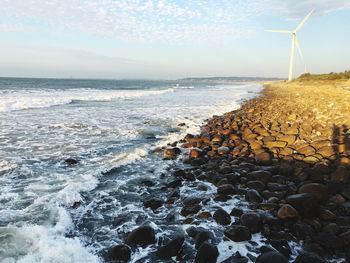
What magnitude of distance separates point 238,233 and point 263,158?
384 centimetres

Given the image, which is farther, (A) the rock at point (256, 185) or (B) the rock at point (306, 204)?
(A) the rock at point (256, 185)

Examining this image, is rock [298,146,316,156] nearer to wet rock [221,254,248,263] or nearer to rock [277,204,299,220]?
rock [277,204,299,220]

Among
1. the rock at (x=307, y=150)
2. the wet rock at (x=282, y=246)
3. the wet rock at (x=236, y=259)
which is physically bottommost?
the wet rock at (x=236, y=259)

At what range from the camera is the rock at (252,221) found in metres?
4.92

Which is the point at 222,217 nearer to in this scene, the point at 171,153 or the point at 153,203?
the point at 153,203

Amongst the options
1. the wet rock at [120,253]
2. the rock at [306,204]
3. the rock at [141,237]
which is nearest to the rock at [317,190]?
the rock at [306,204]

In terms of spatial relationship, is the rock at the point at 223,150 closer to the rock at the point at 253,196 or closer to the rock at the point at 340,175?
the rock at the point at 253,196

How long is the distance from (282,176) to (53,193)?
516cm

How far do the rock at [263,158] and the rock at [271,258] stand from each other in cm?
422

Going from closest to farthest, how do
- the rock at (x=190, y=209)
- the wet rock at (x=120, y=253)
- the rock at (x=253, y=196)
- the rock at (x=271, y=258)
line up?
the rock at (x=271, y=258)
the wet rock at (x=120, y=253)
the rock at (x=190, y=209)
the rock at (x=253, y=196)

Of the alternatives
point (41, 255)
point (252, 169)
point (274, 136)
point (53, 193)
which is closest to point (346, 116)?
point (274, 136)

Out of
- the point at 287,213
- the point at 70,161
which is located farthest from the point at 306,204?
the point at 70,161

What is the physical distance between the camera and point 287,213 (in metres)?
5.09

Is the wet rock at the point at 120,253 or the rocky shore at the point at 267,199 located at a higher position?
the rocky shore at the point at 267,199
